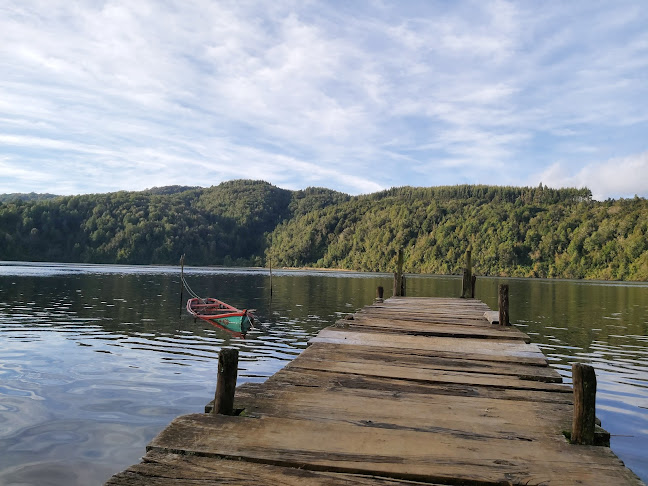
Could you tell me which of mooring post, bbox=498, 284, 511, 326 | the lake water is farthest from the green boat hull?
mooring post, bbox=498, 284, 511, 326

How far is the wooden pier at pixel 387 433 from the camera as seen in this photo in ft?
13.1

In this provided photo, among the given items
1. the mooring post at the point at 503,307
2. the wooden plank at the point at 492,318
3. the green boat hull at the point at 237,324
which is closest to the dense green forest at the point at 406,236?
the green boat hull at the point at 237,324

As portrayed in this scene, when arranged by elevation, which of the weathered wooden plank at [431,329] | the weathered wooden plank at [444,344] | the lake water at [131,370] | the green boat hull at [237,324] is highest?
the weathered wooden plank at [431,329]

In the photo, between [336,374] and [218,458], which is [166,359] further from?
[218,458]

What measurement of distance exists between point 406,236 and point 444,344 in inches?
6895

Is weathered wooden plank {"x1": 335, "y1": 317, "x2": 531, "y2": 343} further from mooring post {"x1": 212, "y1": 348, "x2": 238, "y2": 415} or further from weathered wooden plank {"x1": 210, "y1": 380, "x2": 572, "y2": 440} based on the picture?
mooring post {"x1": 212, "y1": 348, "x2": 238, "y2": 415}

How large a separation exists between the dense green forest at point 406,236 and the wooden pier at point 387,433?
13799 cm

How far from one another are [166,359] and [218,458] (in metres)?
13.6

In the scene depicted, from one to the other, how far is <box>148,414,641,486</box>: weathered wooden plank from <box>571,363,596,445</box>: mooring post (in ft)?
0.42

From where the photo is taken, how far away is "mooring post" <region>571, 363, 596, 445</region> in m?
4.73

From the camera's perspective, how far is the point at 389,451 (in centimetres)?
447

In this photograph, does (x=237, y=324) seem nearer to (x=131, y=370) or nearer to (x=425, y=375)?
(x=131, y=370)

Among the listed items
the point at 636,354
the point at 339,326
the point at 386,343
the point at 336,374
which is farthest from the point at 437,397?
the point at 636,354

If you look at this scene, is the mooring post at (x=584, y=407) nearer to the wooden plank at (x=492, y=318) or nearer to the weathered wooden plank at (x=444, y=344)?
the weathered wooden plank at (x=444, y=344)
